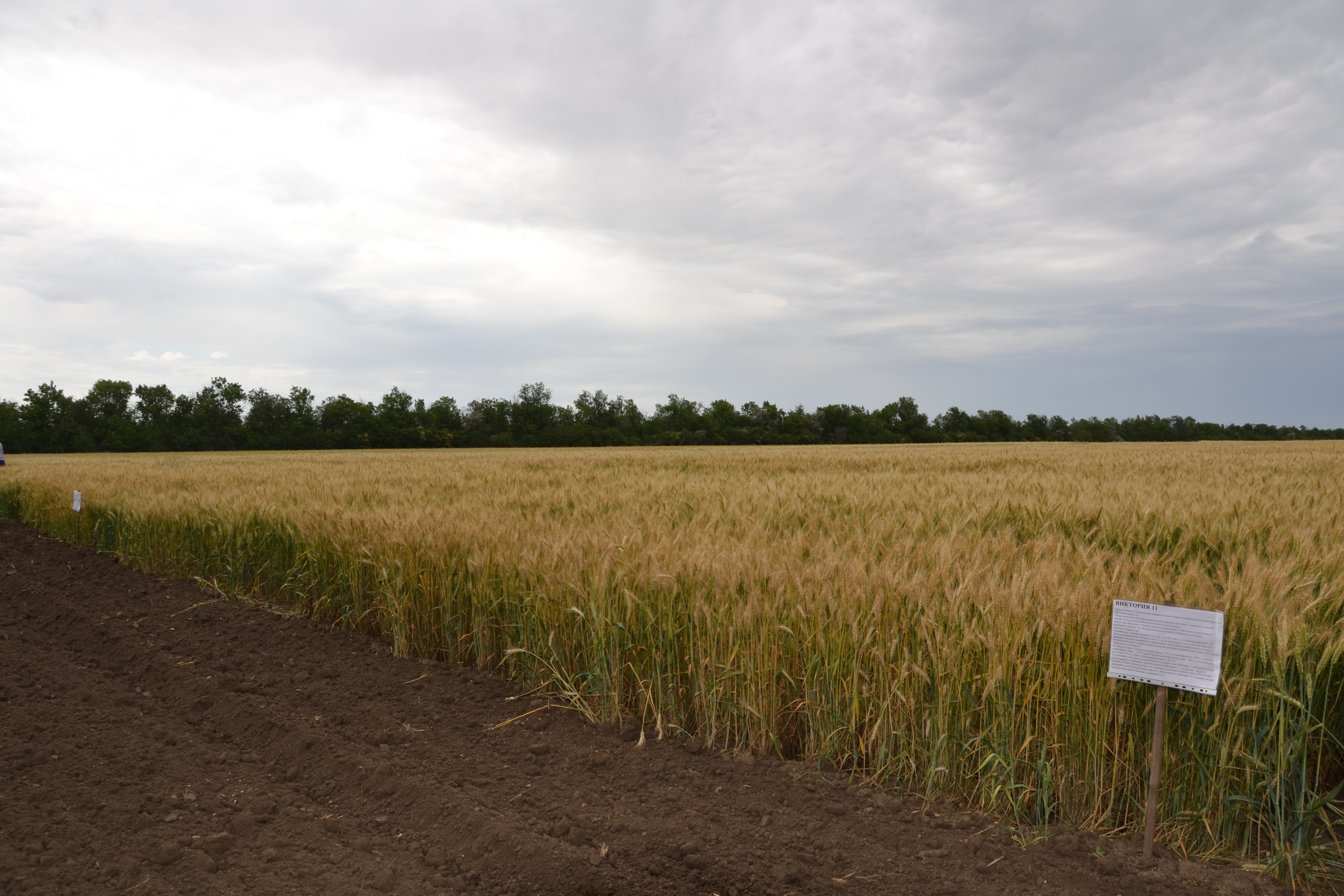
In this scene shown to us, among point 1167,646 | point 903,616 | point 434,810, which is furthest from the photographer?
point 903,616

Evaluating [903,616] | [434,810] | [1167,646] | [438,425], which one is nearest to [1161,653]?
[1167,646]

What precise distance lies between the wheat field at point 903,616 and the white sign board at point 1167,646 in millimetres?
253

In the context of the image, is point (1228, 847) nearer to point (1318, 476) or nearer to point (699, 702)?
point (699, 702)

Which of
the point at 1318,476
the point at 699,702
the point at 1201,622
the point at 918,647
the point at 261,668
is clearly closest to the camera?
the point at 1201,622

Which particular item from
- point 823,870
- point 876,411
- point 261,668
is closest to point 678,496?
point 261,668

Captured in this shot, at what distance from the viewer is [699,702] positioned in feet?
12.1

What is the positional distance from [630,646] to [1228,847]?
8.54ft

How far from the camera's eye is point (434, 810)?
9.92ft

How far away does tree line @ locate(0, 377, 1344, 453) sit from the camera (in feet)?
199

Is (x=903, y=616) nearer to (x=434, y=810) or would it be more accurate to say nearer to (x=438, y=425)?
(x=434, y=810)

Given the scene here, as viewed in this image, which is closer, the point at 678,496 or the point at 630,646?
the point at 630,646

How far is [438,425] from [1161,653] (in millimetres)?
68754

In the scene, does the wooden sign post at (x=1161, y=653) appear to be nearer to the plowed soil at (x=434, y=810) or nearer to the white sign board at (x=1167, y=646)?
the white sign board at (x=1167, y=646)

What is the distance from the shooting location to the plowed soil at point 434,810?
253cm
